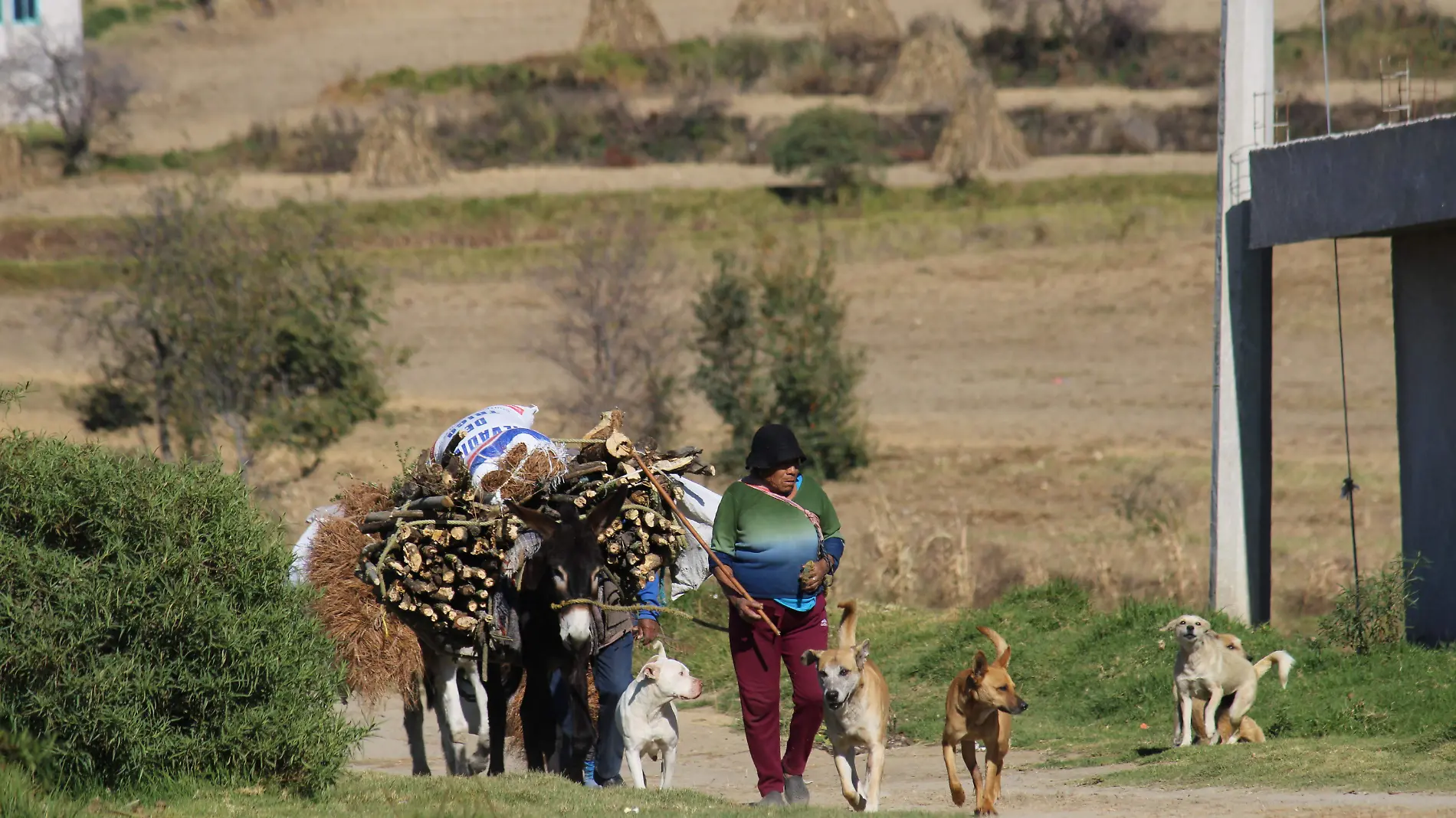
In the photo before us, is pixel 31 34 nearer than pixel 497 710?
No

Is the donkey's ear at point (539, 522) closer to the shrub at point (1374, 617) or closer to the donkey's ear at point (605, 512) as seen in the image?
the donkey's ear at point (605, 512)

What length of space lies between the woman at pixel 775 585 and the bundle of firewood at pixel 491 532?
92cm

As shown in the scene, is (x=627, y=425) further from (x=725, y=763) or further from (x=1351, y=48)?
(x=1351, y=48)

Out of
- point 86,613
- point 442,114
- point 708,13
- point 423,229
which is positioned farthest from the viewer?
point 708,13

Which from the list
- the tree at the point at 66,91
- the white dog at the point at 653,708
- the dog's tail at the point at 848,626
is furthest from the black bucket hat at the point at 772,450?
the tree at the point at 66,91

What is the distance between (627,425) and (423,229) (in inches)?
756

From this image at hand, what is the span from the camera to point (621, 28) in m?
74.2

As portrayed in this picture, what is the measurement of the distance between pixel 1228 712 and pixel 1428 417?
4538mm

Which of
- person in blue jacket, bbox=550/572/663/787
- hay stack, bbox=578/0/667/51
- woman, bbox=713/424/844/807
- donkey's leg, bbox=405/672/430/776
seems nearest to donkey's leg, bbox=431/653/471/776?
donkey's leg, bbox=405/672/430/776

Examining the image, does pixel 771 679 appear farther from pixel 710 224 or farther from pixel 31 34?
pixel 31 34

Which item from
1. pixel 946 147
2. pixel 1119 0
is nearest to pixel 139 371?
pixel 946 147

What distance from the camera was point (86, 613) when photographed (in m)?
9.27

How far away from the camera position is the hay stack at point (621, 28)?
7362 centimetres

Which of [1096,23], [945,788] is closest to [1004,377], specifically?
[945,788]
